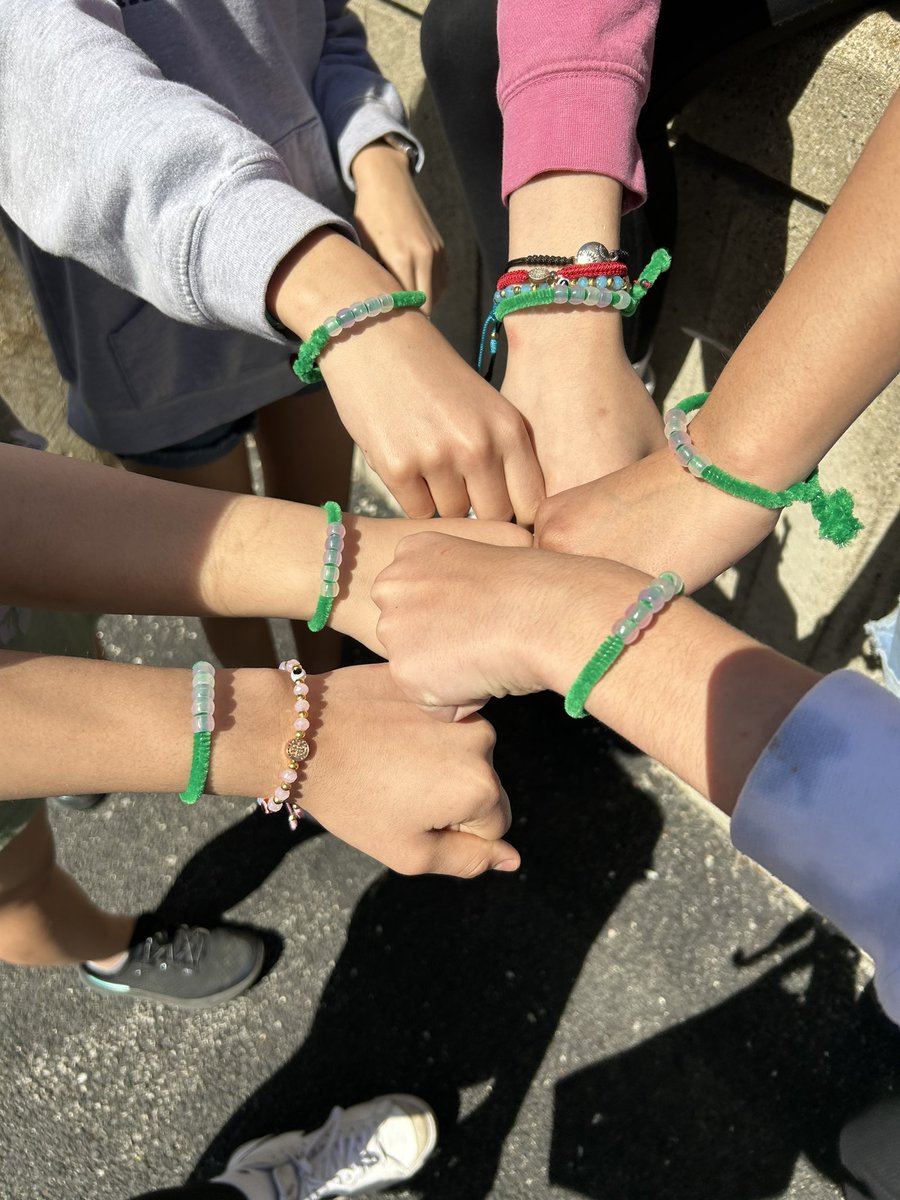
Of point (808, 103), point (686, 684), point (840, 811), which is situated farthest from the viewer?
point (808, 103)

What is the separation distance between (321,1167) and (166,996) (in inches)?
17.6

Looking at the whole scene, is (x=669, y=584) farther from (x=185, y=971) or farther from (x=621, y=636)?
(x=185, y=971)

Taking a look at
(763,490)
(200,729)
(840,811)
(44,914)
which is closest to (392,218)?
(763,490)

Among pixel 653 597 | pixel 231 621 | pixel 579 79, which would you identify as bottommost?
pixel 231 621

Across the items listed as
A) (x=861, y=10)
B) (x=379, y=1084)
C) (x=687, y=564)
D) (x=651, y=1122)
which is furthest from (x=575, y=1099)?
(x=861, y=10)

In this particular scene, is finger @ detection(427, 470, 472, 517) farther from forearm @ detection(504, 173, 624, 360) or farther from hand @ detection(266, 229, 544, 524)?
forearm @ detection(504, 173, 624, 360)

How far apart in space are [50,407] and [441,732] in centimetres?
190

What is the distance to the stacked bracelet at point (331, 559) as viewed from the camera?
3.73 feet

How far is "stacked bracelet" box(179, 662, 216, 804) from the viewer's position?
97 centimetres

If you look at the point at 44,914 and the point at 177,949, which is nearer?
the point at 44,914

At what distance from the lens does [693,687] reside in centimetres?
81

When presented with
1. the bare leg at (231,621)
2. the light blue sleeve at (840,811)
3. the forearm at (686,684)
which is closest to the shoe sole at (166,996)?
the bare leg at (231,621)

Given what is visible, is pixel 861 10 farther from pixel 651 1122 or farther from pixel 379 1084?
pixel 379 1084

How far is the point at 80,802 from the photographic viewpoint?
2002mm
